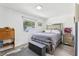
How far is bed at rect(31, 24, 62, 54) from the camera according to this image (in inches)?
46.4

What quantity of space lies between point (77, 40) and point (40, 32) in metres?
0.54

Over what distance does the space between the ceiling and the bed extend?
0.69 feet

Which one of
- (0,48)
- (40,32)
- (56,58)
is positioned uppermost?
(40,32)

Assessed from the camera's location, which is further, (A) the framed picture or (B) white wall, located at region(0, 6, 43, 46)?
(A) the framed picture

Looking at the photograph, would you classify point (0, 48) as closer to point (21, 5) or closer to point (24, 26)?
point (24, 26)

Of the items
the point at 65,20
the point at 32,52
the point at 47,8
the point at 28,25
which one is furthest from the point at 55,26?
the point at 32,52

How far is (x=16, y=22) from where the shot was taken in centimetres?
119

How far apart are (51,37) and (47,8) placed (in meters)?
0.43

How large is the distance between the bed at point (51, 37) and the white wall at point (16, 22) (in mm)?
157

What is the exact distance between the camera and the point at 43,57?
1.15 meters

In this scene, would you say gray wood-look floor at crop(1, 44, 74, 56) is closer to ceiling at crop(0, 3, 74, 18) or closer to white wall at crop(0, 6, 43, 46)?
white wall at crop(0, 6, 43, 46)

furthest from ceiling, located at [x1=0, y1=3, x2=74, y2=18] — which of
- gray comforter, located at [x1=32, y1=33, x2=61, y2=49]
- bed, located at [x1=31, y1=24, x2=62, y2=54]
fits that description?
gray comforter, located at [x1=32, y1=33, x2=61, y2=49]

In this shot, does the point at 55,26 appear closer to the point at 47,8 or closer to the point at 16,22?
the point at 47,8

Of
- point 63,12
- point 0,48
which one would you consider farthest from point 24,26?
point 63,12
